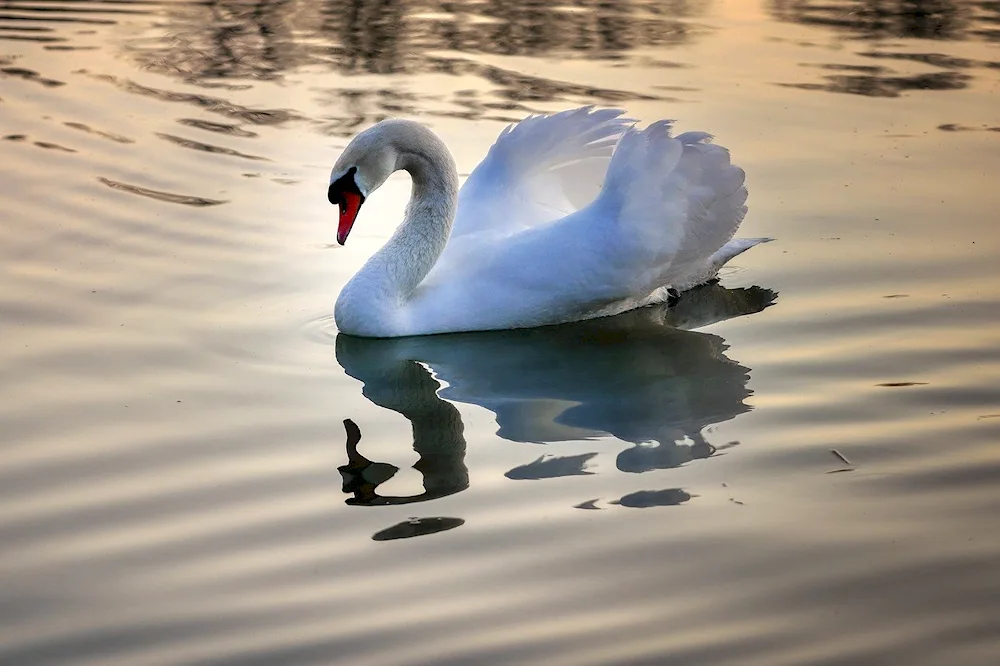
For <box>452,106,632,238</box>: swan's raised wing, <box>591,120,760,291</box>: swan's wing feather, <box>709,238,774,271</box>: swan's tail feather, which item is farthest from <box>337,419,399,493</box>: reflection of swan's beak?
<box>709,238,774,271</box>: swan's tail feather

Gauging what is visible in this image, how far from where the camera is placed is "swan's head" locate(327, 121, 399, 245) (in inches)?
280

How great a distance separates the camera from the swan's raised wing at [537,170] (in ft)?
25.7

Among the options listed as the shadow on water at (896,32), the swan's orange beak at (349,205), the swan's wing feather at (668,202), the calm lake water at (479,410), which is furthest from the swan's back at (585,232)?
the shadow on water at (896,32)

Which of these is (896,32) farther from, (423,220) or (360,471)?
(360,471)

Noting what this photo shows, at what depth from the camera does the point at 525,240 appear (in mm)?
7191

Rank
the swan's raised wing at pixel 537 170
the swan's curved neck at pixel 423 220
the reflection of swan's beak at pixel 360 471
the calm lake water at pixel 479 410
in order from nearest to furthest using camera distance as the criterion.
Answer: the calm lake water at pixel 479 410, the reflection of swan's beak at pixel 360 471, the swan's curved neck at pixel 423 220, the swan's raised wing at pixel 537 170

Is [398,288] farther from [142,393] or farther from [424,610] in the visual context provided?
[424,610]

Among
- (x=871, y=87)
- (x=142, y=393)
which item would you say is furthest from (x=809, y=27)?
(x=142, y=393)

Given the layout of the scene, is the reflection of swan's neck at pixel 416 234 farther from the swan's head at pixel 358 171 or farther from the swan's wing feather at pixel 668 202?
the swan's wing feather at pixel 668 202

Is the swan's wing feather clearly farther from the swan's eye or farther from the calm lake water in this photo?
the swan's eye

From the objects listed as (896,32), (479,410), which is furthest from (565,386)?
(896,32)

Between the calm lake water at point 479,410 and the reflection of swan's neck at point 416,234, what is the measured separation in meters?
0.29

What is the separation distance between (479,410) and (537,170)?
2.14 m

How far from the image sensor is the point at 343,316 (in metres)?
7.17
